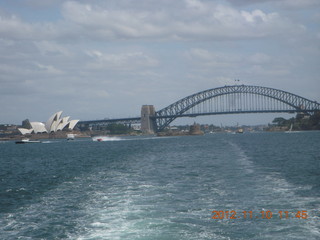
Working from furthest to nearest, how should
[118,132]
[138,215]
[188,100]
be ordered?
[118,132], [188,100], [138,215]

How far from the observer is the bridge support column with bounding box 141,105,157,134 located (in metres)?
143

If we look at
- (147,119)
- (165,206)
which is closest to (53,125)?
(147,119)

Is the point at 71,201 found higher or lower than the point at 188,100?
lower

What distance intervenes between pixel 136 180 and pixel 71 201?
226 inches

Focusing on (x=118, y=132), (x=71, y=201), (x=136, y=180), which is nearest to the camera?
(x=71, y=201)

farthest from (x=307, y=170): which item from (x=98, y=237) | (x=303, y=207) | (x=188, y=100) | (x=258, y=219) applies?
(x=188, y=100)

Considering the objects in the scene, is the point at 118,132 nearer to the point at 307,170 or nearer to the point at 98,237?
the point at 307,170

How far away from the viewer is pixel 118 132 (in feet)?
566

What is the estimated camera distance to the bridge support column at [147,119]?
470ft
